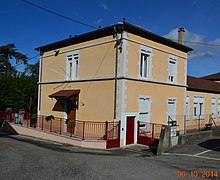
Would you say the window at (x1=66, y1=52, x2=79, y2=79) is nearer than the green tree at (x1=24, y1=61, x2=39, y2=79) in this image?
Yes

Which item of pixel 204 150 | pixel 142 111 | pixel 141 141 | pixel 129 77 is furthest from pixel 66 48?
pixel 204 150

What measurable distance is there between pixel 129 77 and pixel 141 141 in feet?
12.6

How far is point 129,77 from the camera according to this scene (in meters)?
13.7

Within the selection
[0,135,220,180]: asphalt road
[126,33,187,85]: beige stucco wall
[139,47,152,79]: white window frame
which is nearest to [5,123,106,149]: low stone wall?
[0,135,220,180]: asphalt road

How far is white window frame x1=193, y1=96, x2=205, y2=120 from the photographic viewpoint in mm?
21219

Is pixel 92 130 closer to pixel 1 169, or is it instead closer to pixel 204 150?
pixel 204 150

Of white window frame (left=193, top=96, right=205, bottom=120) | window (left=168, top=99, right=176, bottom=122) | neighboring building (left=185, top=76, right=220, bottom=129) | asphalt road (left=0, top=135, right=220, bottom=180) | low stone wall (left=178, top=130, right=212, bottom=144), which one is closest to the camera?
asphalt road (left=0, top=135, right=220, bottom=180)

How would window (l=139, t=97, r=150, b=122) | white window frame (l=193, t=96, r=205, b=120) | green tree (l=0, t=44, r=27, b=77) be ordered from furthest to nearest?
green tree (l=0, t=44, r=27, b=77)
white window frame (l=193, t=96, r=205, b=120)
window (l=139, t=97, r=150, b=122)

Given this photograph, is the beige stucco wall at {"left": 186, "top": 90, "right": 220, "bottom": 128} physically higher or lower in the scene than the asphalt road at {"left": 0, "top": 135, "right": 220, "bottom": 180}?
higher

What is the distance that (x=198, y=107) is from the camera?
21.8m

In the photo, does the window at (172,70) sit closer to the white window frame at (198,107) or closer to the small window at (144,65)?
the small window at (144,65)

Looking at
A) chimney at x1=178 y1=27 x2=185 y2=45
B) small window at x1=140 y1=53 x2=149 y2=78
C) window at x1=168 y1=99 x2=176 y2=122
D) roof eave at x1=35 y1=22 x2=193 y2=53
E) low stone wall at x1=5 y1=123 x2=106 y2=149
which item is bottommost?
low stone wall at x1=5 y1=123 x2=106 y2=149

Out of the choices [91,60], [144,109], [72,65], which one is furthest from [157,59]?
[72,65]

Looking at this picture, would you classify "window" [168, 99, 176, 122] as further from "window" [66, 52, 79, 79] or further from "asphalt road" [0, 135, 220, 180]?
"window" [66, 52, 79, 79]
